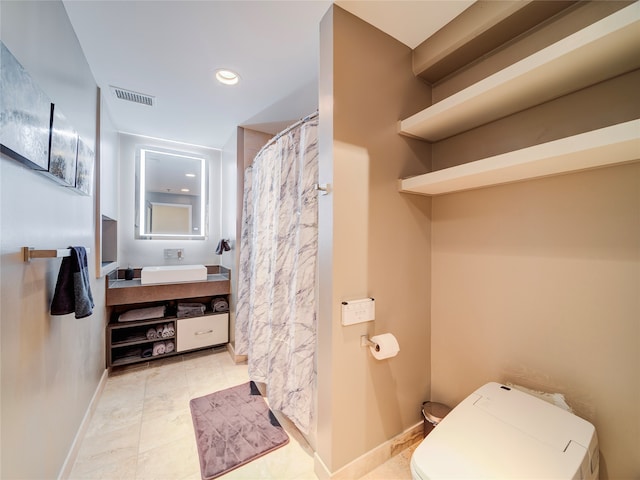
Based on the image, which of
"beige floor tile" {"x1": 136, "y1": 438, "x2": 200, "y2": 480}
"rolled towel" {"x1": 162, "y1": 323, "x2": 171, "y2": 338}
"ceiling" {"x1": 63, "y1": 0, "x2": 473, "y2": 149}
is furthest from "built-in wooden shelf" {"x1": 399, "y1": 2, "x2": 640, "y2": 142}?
"rolled towel" {"x1": 162, "y1": 323, "x2": 171, "y2": 338}

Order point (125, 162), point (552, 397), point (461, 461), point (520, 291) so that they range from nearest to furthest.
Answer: point (461, 461) → point (552, 397) → point (520, 291) → point (125, 162)

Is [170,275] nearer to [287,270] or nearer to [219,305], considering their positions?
[219,305]

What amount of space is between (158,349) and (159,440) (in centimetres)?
113

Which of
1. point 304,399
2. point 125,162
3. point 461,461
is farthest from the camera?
point 125,162

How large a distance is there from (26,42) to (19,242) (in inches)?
29.5

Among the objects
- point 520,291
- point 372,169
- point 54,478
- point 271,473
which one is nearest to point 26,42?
point 372,169

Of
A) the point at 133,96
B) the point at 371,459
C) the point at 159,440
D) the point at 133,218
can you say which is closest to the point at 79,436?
the point at 159,440

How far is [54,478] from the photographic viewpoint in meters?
1.14

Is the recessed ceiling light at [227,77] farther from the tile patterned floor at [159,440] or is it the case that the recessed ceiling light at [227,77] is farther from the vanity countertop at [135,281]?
the tile patterned floor at [159,440]

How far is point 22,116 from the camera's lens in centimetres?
83

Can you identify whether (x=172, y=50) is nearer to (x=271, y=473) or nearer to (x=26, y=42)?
(x=26, y=42)

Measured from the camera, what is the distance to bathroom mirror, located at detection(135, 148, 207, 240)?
279 centimetres

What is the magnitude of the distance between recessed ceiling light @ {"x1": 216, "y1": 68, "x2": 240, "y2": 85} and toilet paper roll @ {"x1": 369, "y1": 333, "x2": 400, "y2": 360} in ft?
6.46

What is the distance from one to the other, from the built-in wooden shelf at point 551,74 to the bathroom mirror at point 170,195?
2.64 m
